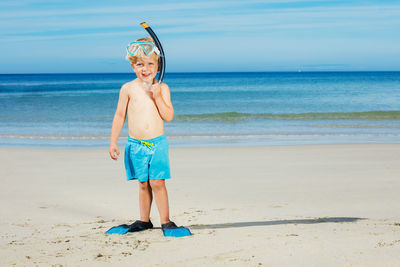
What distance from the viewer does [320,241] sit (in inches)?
160

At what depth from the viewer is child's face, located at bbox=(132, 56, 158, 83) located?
4160 millimetres

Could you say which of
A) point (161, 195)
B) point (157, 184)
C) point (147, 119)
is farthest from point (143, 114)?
point (161, 195)

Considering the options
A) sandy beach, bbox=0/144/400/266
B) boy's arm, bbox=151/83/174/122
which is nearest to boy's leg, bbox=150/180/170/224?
sandy beach, bbox=0/144/400/266

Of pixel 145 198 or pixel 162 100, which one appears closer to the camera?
pixel 162 100

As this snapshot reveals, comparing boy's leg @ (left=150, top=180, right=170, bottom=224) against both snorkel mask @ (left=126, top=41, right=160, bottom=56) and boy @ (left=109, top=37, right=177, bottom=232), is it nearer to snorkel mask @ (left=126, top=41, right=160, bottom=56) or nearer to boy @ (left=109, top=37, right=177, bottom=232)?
boy @ (left=109, top=37, right=177, bottom=232)

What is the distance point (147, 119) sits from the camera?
4.26 m

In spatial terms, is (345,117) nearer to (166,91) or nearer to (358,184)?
(358,184)

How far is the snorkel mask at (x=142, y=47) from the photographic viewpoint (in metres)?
4.12

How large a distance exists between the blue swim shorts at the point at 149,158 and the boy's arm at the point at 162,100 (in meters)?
0.22

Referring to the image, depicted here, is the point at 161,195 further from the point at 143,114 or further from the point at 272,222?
the point at 272,222

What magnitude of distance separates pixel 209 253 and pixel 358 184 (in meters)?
4.17

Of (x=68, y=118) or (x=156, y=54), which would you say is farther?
(x=68, y=118)

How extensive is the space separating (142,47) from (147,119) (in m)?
0.61

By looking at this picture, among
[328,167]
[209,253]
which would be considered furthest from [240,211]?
[328,167]
